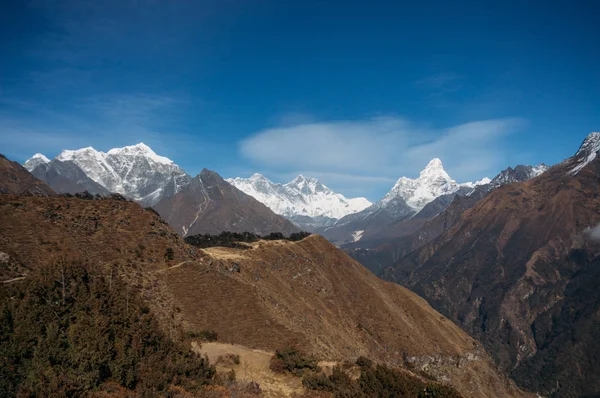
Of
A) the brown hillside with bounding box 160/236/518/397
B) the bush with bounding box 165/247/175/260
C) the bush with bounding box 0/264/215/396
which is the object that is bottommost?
the brown hillside with bounding box 160/236/518/397

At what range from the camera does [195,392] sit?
28297 mm

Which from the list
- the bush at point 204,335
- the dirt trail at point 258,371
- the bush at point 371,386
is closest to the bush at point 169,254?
the bush at point 204,335

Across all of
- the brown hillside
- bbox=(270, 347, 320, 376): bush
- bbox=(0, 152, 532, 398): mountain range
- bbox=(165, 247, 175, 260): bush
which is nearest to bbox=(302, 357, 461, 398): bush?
bbox=(0, 152, 532, 398): mountain range

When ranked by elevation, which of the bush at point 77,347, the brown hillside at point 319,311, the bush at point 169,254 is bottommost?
the brown hillside at point 319,311

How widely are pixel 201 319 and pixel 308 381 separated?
23.1 meters

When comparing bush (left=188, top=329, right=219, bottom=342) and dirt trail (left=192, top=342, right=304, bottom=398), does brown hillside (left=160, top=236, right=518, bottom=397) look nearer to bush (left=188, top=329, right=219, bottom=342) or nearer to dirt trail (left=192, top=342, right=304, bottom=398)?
bush (left=188, top=329, right=219, bottom=342)

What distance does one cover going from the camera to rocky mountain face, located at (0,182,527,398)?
170ft

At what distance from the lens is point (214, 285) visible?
204ft

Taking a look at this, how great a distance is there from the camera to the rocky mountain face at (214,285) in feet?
170

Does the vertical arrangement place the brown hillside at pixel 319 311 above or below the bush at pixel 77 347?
below

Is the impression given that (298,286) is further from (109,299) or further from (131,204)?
(109,299)

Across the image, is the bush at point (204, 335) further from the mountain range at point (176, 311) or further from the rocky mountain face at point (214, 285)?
the rocky mountain face at point (214, 285)

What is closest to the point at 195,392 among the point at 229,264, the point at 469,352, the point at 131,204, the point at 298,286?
the point at 229,264

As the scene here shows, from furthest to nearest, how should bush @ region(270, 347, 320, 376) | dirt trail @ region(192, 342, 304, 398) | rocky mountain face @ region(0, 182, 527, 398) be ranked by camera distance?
1. rocky mountain face @ region(0, 182, 527, 398)
2. bush @ region(270, 347, 320, 376)
3. dirt trail @ region(192, 342, 304, 398)
